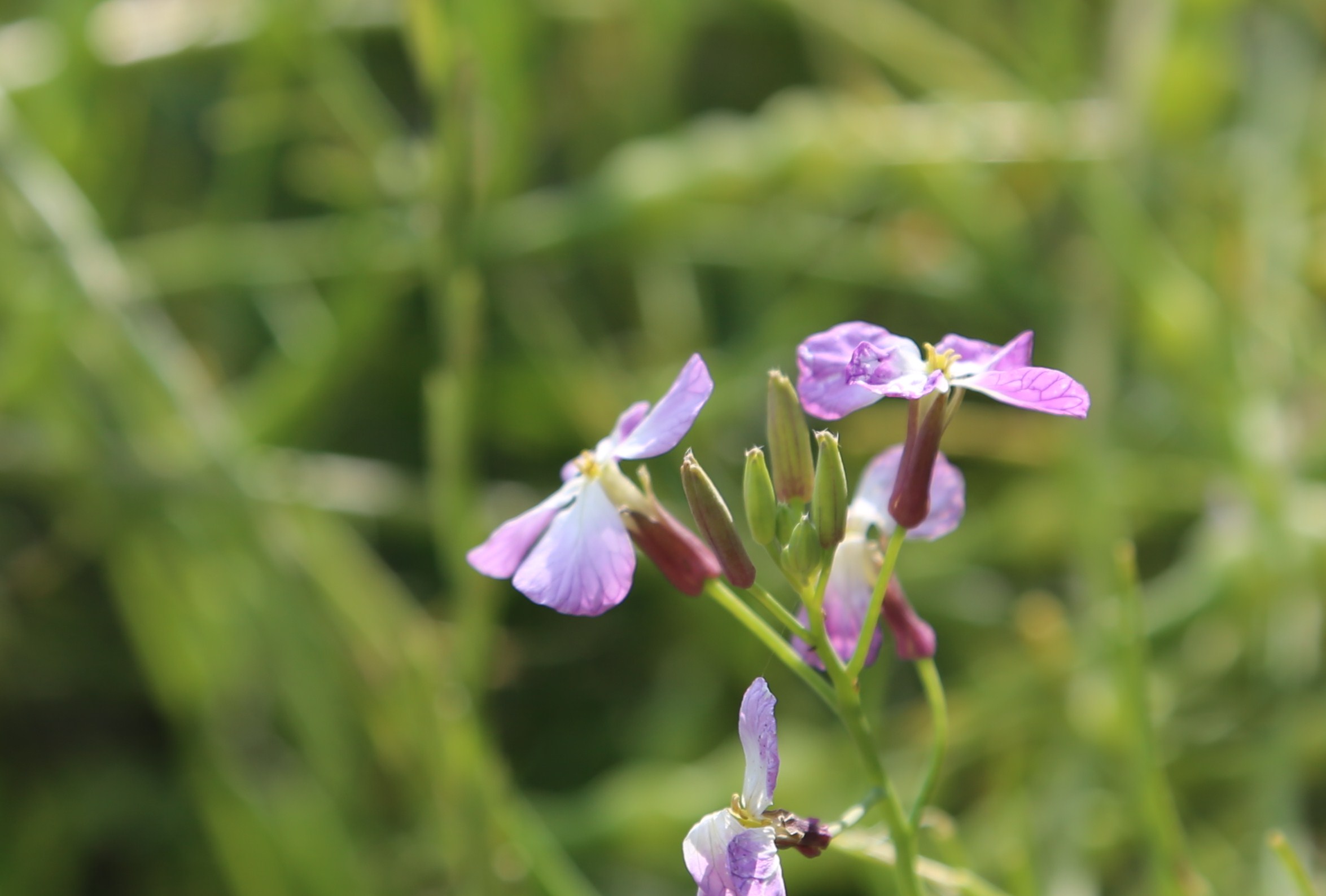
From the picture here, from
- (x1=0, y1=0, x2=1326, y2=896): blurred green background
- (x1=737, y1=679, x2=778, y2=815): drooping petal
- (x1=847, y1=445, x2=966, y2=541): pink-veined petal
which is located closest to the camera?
(x1=737, y1=679, x2=778, y2=815): drooping petal

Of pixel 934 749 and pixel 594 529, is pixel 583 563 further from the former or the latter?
pixel 934 749

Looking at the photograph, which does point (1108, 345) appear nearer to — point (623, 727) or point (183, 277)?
point (623, 727)

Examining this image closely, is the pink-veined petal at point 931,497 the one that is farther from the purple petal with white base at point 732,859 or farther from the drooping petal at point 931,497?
the purple petal with white base at point 732,859

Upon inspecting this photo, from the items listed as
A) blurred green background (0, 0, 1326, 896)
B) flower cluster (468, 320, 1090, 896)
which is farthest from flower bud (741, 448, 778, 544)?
blurred green background (0, 0, 1326, 896)

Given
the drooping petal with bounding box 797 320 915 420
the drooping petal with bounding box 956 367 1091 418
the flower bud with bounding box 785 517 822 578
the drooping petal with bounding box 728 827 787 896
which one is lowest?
the drooping petal with bounding box 728 827 787 896

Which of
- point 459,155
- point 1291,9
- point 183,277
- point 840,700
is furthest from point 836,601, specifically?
point 1291,9

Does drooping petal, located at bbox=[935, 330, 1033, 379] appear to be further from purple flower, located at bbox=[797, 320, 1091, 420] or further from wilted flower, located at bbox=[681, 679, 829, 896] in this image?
wilted flower, located at bbox=[681, 679, 829, 896]

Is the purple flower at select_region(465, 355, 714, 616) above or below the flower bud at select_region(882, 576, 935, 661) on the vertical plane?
above

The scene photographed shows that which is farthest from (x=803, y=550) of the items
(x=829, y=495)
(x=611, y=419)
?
(x=611, y=419)

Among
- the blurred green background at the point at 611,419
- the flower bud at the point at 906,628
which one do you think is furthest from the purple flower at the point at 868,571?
the blurred green background at the point at 611,419
